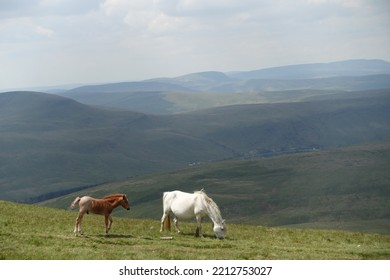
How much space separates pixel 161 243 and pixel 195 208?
176 inches

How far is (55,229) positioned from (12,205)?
12.7 m

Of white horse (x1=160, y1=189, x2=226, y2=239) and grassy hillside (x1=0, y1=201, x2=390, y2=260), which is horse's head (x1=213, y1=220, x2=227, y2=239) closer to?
white horse (x1=160, y1=189, x2=226, y2=239)

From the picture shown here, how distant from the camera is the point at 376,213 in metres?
172

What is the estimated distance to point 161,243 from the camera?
1008 inches

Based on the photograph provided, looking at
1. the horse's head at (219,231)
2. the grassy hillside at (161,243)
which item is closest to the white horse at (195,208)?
the horse's head at (219,231)

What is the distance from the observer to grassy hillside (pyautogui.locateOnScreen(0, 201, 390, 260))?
22078 millimetres

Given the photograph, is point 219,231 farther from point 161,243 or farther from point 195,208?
point 161,243

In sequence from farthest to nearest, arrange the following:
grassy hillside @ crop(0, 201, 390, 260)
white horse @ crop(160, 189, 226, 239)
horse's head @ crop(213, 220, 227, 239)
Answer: white horse @ crop(160, 189, 226, 239)
horse's head @ crop(213, 220, 227, 239)
grassy hillside @ crop(0, 201, 390, 260)

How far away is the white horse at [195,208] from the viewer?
28.8 meters

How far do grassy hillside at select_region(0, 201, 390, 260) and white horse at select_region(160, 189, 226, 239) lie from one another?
2.35 feet

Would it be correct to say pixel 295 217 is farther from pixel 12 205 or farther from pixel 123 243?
pixel 123 243

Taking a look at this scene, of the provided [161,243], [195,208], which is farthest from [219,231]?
[161,243]

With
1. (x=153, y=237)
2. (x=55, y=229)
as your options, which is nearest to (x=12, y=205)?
(x=55, y=229)

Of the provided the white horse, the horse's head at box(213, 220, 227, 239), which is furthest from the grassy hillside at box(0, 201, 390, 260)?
the white horse
